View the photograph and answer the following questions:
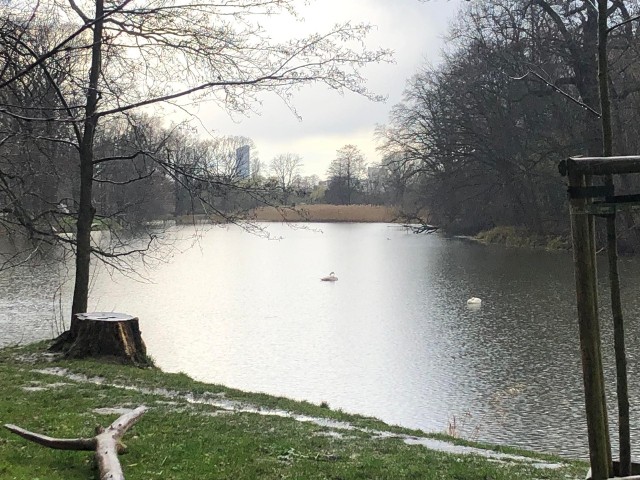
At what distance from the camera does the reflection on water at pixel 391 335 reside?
9586 mm

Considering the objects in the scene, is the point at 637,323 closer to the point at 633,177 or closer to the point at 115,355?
the point at 115,355

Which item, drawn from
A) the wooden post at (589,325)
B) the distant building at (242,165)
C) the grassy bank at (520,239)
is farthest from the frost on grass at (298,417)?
the grassy bank at (520,239)

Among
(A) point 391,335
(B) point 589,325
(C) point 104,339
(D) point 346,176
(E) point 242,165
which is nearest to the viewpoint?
(B) point 589,325

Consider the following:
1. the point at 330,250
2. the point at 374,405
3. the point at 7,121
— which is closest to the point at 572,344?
the point at 374,405

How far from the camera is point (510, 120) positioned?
35219mm

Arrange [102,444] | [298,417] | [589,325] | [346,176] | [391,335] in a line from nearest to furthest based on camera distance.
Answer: [589,325] → [102,444] → [298,417] → [391,335] → [346,176]

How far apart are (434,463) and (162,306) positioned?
13959 mm

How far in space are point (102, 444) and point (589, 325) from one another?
3147mm

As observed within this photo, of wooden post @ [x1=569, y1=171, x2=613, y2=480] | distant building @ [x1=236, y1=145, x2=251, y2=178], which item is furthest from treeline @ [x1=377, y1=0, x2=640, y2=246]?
wooden post @ [x1=569, y1=171, x2=613, y2=480]

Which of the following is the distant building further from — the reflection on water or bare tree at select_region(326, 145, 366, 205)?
bare tree at select_region(326, 145, 366, 205)

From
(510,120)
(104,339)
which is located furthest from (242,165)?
(510,120)

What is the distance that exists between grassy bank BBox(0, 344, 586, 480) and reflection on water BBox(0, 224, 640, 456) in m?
2.25

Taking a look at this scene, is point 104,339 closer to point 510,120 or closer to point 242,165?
point 242,165

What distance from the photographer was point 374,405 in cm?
970
